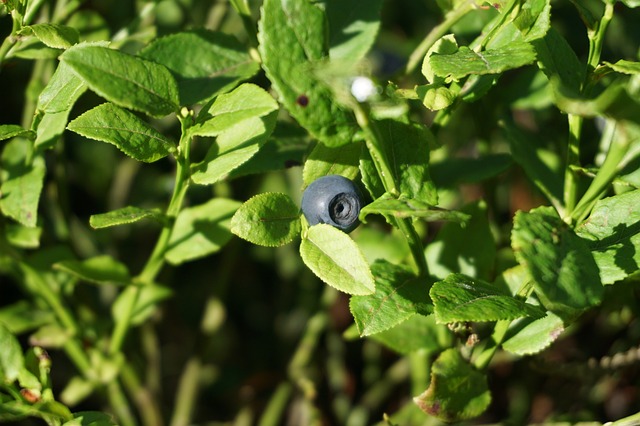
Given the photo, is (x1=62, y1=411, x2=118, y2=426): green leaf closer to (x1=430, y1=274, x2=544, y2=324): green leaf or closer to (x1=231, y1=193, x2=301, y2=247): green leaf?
(x1=231, y1=193, x2=301, y2=247): green leaf

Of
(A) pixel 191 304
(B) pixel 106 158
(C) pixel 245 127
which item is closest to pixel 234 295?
(A) pixel 191 304

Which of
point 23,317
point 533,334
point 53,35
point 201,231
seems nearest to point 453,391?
point 533,334

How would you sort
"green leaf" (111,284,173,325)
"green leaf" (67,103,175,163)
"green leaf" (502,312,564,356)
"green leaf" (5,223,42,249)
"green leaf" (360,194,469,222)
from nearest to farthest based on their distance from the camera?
"green leaf" (360,194,469,222), "green leaf" (67,103,175,163), "green leaf" (502,312,564,356), "green leaf" (5,223,42,249), "green leaf" (111,284,173,325)

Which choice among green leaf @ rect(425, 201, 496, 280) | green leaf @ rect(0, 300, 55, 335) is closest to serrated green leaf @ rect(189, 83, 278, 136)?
green leaf @ rect(425, 201, 496, 280)

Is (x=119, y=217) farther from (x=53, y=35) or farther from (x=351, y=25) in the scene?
(x=351, y=25)

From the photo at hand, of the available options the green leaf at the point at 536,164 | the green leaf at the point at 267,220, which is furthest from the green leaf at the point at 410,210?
the green leaf at the point at 536,164
